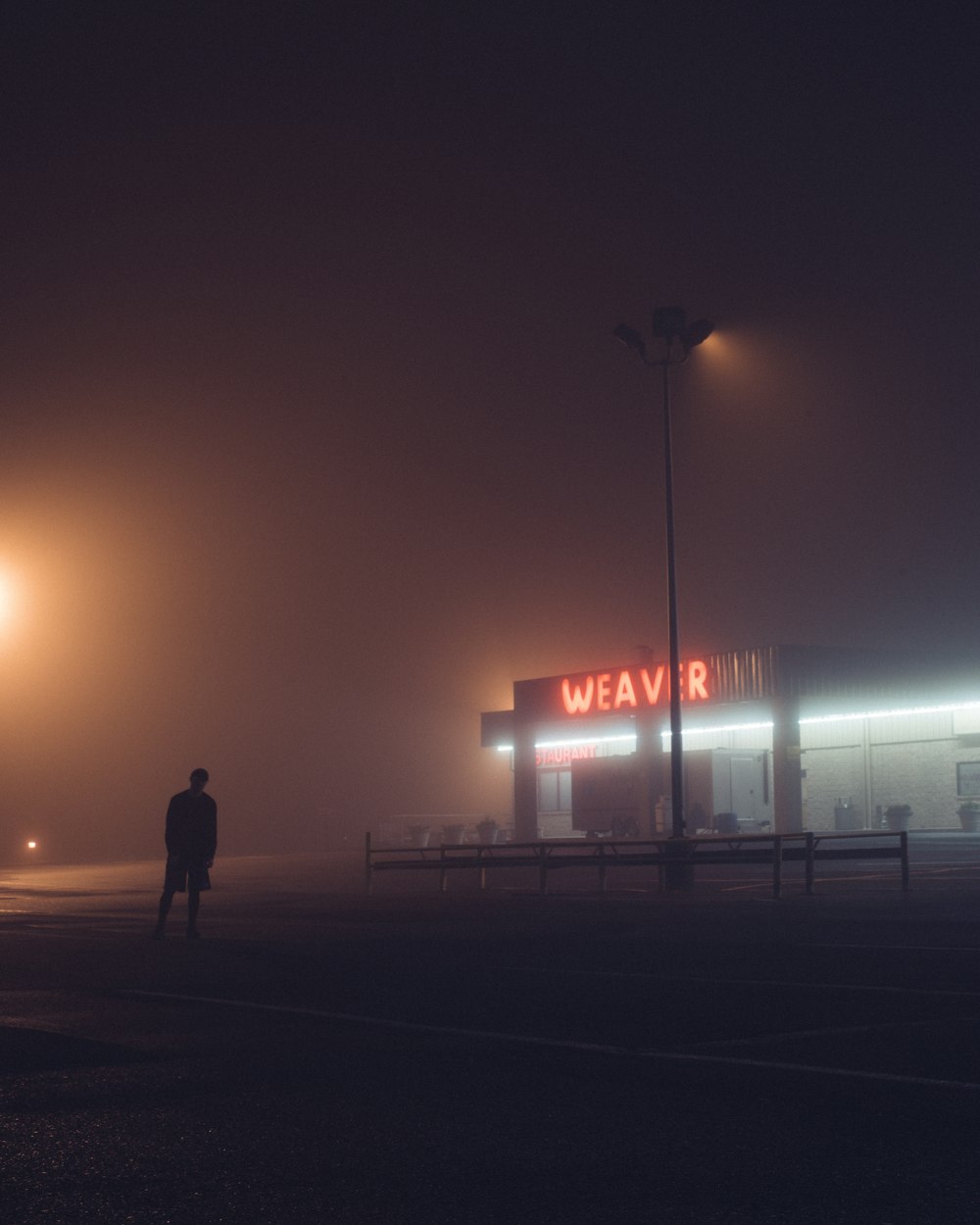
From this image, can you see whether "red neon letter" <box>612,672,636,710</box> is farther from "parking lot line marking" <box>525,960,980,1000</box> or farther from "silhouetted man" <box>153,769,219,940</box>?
"parking lot line marking" <box>525,960,980,1000</box>

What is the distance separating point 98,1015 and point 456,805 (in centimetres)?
6633

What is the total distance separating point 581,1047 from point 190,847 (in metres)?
9.83

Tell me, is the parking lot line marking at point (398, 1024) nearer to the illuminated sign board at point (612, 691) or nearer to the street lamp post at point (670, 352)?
the street lamp post at point (670, 352)

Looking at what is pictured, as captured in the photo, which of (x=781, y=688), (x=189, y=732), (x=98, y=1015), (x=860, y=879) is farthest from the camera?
(x=189, y=732)

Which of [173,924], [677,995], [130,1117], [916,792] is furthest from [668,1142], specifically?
[916,792]

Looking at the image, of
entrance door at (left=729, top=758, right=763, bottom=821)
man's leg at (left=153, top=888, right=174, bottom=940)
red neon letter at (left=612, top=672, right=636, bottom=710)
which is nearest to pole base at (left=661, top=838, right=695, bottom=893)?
man's leg at (left=153, top=888, right=174, bottom=940)

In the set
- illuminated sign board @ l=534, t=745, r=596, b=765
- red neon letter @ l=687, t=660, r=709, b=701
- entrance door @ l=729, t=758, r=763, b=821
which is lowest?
entrance door @ l=729, t=758, r=763, b=821

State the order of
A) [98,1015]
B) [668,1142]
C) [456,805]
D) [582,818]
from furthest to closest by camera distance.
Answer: [456,805], [582,818], [98,1015], [668,1142]

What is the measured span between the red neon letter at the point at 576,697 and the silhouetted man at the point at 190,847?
35868mm

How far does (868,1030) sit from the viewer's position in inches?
311

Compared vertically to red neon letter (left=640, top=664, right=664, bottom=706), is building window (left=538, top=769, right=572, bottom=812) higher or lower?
lower

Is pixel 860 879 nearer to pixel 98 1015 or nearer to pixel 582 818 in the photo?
pixel 98 1015

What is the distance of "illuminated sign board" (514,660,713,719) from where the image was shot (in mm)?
48938

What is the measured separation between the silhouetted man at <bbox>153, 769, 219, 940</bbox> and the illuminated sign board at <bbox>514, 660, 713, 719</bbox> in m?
30.4
